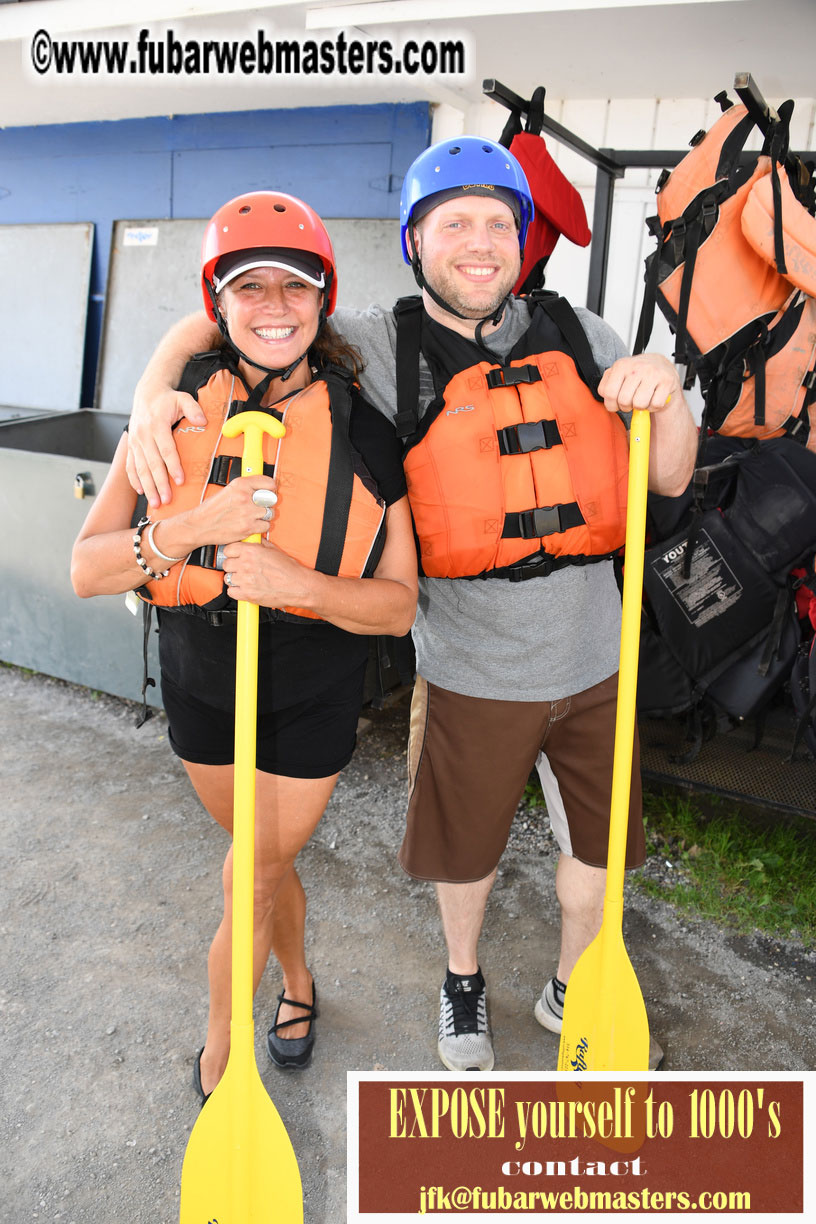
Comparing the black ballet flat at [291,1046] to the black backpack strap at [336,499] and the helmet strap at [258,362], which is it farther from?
the helmet strap at [258,362]

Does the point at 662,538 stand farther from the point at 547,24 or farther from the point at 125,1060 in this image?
the point at 125,1060

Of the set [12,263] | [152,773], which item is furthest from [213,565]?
[12,263]

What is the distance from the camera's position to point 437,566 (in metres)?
2.06

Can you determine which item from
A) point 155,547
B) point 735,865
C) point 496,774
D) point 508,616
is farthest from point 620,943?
point 735,865

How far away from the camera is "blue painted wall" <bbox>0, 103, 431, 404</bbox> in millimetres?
4855

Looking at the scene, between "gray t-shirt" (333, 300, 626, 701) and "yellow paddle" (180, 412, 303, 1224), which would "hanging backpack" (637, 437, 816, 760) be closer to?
"gray t-shirt" (333, 300, 626, 701)

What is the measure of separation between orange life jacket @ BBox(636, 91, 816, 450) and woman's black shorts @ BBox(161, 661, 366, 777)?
4.34 ft

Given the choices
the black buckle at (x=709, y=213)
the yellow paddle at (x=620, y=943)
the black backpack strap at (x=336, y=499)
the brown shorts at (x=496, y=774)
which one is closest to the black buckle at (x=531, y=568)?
the yellow paddle at (x=620, y=943)

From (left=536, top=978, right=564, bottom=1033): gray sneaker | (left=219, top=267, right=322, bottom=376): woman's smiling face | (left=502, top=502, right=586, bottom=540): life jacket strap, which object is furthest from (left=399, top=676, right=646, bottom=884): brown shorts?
(left=219, top=267, right=322, bottom=376): woman's smiling face

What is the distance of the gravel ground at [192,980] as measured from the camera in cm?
222

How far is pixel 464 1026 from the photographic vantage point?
247 centimetres

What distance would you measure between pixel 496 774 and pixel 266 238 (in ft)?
4.19

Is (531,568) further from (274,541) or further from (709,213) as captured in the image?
(709,213)

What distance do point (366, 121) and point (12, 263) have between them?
2.91 m
